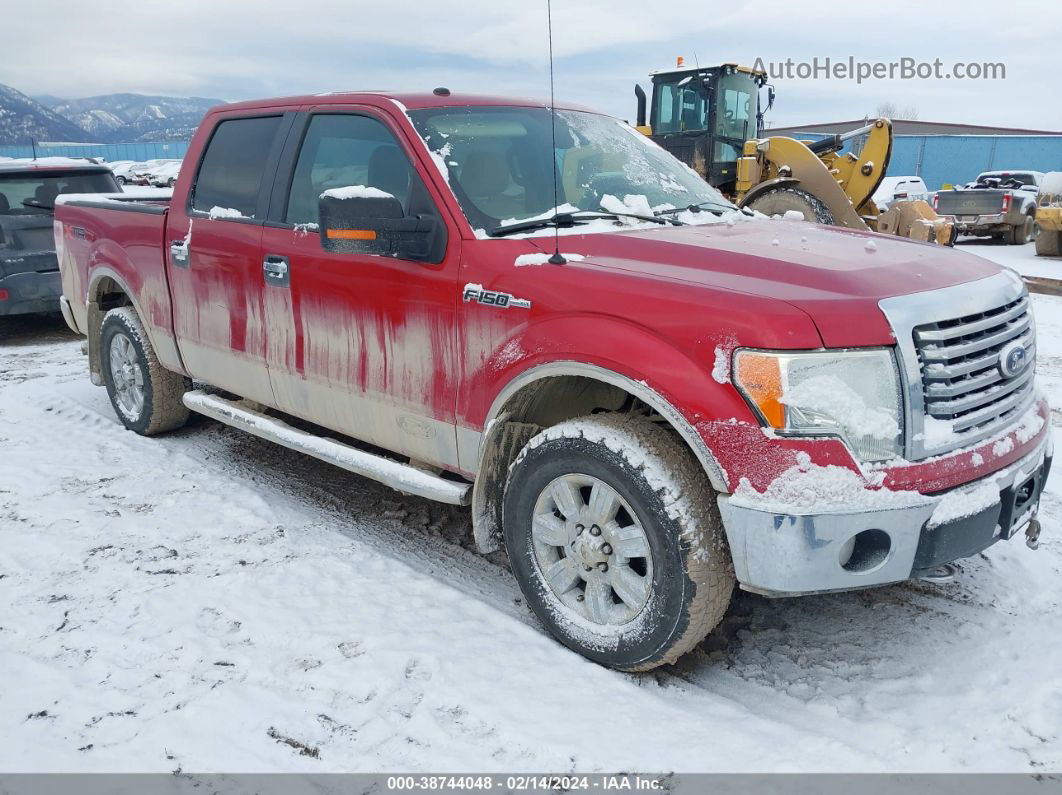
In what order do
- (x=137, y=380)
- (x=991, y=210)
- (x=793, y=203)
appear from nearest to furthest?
1. (x=137, y=380)
2. (x=793, y=203)
3. (x=991, y=210)

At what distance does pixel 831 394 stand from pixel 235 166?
3.31m

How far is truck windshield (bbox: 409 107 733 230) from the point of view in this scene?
337 cm

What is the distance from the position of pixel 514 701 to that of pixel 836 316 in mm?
1571

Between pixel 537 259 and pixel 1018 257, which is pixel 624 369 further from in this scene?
pixel 1018 257

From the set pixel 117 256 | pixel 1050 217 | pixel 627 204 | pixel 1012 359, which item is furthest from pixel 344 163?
pixel 1050 217

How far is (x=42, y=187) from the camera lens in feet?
27.5

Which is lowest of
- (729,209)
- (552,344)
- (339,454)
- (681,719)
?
(681,719)

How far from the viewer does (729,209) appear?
3932 mm

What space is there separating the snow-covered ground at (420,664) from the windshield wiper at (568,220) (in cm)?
148

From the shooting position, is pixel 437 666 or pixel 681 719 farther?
pixel 437 666

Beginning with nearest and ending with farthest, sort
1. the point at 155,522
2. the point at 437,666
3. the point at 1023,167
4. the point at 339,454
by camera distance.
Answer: the point at 437,666, the point at 339,454, the point at 155,522, the point at 1023,167

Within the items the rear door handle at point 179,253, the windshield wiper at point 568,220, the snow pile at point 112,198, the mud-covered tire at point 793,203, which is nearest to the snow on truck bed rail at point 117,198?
the snow pile at point 112,198

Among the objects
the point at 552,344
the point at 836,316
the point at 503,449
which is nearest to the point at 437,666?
the point at 503,449

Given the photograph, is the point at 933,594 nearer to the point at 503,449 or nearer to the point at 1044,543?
the point at 1044,543
